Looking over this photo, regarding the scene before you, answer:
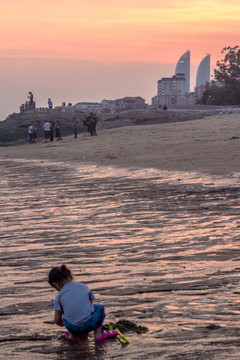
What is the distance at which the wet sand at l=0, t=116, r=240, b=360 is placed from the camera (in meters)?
5.55

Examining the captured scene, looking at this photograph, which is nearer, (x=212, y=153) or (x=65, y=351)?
(x=65, y=351)

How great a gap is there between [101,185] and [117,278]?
10.2 meters

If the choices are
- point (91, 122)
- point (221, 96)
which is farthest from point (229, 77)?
point (91, 122)

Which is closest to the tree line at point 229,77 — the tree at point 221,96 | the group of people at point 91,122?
the tree at point 221,96

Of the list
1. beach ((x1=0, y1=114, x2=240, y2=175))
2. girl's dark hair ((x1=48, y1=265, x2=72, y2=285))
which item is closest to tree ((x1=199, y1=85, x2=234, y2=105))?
beach ((x1=0, y1=114, x2=240, y2=175))

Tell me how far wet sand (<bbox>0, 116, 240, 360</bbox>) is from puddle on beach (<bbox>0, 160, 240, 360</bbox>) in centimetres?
1

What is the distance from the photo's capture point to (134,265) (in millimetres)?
8133

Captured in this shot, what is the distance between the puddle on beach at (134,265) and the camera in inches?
217

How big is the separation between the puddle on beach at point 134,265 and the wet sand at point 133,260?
14 millimetres

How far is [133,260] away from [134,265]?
0.88 feet

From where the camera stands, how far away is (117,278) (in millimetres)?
7512

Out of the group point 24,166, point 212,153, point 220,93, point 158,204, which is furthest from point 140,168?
point 220,93

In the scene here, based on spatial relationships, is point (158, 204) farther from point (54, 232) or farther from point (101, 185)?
point (101, 185)

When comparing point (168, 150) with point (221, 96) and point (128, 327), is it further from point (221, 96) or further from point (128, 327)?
point (221, 96)
